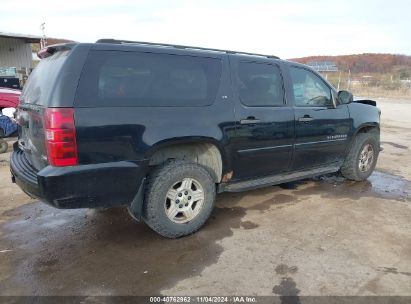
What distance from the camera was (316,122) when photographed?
5.06 meters

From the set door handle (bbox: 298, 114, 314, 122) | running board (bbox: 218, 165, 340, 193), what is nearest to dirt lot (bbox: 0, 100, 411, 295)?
running board (bbox: 218, 165, 340, 193)

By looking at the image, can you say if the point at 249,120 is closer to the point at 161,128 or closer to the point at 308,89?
the point at 161,128

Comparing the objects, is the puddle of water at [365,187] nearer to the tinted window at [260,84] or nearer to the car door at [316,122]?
the car door at [316,122]

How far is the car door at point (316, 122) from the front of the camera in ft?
16.1

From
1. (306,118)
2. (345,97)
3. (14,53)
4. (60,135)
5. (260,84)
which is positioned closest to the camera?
(60,135)

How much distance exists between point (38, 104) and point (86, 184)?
2.87 feet

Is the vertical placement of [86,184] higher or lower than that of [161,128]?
lower

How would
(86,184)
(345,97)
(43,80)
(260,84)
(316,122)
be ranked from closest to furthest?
(86,184), (43,80), (260,84), (316,122), (345,97)

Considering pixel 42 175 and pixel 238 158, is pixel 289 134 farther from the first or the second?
pixel 42 175

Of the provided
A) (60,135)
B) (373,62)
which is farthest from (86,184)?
(373,62)

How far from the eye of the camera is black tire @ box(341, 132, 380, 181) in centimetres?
587

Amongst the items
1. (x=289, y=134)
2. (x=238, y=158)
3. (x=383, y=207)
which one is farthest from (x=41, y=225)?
(x=383, y=207)

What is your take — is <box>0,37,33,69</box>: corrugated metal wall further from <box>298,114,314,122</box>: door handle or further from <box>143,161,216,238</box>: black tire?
<box>143,161,216,238</box>: black tire

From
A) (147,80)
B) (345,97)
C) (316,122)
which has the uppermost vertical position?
(147,80)
